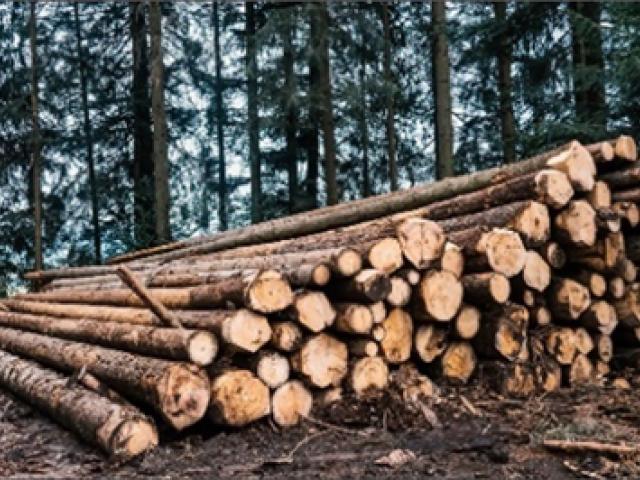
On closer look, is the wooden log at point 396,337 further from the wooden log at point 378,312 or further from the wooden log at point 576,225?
the wooden log at point 576,225

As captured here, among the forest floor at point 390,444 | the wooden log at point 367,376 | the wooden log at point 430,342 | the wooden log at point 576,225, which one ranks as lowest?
the forest floor at point 390,444

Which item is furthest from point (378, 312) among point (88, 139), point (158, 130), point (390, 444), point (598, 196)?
point (88, 139)

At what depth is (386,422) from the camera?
13.3 feet

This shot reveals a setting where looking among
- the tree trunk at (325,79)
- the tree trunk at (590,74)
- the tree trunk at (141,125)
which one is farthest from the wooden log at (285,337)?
the tree trunk at (141,125)

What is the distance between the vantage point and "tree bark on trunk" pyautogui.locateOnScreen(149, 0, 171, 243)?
1299cm

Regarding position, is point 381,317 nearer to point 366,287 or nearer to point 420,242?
point 366,287

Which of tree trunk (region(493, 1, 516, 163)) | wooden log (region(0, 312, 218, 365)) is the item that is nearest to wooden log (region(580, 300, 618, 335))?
wooden log (region(0, 312, 218, 365))

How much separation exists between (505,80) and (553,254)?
1090cm

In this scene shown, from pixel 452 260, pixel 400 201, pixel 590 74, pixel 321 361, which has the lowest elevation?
pixel 321 361

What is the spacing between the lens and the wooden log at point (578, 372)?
4961mm

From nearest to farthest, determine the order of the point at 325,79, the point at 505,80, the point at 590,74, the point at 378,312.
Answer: the point at 378,312 < the point at 590,74 < the point at 325,79 < the point at 505,80

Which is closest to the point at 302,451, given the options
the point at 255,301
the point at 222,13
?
the point at 255,301

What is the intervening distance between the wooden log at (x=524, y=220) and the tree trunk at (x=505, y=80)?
19.3 feet

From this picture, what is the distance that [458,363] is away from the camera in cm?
462
